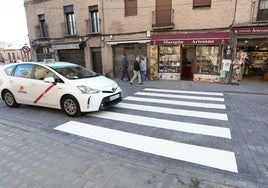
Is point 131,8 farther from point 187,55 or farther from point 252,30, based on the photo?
point 252,30

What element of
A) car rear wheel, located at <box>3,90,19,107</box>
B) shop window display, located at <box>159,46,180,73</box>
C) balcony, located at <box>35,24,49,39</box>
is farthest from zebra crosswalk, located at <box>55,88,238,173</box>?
balcony, located at <box>35,24,49,39</box>

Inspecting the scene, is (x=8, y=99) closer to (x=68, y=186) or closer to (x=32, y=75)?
(x=32, y=75)

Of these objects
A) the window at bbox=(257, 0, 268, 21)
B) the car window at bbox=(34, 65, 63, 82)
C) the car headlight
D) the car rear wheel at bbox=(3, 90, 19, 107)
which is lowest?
the car rear wheel at bbox=(3, 90, 19, 107)

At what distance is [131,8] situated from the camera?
12562 millimetres

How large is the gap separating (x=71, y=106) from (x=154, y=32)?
860cm

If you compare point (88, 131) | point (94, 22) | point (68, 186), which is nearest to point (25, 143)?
point (88, 131)

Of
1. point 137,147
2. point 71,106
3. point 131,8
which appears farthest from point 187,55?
point 137,147

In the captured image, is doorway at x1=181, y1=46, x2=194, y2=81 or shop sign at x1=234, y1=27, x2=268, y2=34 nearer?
shop sign at x1=234, y1=27, x2=268, y2=34

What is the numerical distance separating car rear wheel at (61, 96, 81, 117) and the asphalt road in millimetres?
193

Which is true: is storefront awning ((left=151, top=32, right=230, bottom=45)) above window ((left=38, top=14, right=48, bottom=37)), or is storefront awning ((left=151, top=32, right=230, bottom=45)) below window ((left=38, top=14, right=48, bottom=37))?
below

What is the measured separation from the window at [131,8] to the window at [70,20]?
5.13 metres

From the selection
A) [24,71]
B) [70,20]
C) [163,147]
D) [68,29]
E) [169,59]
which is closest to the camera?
[163,147]

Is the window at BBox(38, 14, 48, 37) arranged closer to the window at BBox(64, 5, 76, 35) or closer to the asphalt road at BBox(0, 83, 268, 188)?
the window at BBox(64, 5, 76, 35)

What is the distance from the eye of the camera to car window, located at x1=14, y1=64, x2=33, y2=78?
6086 mm
